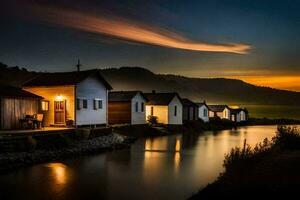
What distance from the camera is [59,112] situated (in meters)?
31.4

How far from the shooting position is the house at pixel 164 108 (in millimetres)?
51181

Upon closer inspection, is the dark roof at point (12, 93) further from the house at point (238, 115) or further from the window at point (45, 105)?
the house at point (238, 115)

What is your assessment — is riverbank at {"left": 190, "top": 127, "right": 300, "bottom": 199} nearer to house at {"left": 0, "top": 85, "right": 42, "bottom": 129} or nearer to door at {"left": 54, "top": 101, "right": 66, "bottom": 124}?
house at {"left": 0, "top": 85, "right": 42, "bottom": 129}

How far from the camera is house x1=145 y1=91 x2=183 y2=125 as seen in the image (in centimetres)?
5118

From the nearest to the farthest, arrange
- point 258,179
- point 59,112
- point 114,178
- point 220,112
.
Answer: point 258,179
point 114,178
point 59,112
point 220,112

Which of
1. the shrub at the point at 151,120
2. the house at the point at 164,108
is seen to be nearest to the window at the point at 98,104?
the shrub at the point at 151,120

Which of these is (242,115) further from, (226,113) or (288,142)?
(288,142)

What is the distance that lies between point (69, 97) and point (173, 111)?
23.7 m

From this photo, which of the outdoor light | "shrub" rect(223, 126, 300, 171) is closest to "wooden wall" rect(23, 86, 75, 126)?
the outdoor light

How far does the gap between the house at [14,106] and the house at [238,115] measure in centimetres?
5783

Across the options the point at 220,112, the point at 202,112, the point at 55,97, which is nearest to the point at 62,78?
the point at 55,97

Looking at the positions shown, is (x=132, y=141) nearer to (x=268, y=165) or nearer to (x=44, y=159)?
(x=44, y=159)

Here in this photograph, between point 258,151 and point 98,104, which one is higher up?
point 98,104

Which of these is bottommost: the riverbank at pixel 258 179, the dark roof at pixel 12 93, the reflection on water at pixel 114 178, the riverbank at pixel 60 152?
the reflection on water at pixel 114 178
